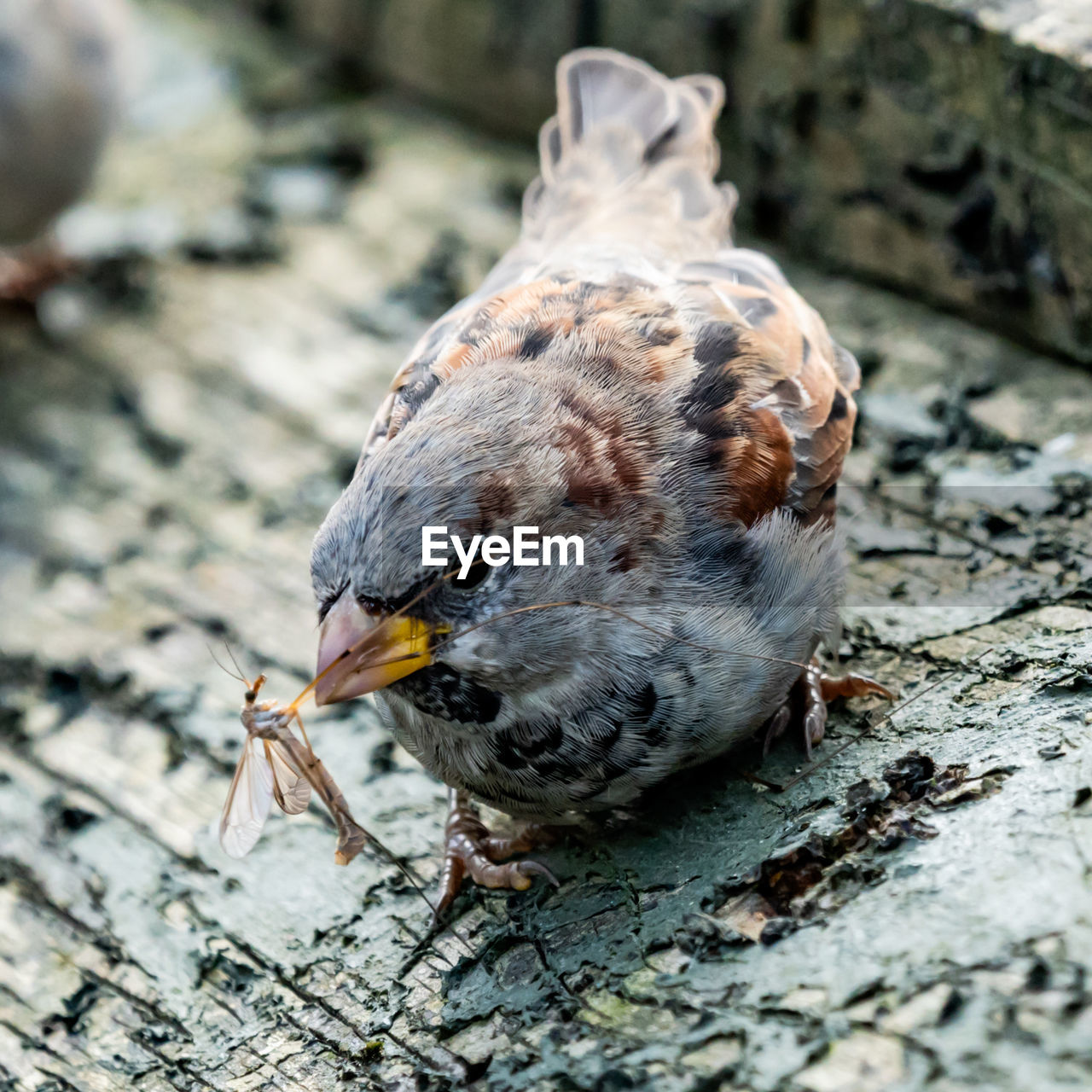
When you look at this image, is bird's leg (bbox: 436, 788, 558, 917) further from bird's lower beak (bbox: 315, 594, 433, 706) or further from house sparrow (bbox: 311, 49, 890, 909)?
bird's lower beak (bbox: 315, 594, 433, 706)

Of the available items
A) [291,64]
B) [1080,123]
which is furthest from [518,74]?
[1080,123]

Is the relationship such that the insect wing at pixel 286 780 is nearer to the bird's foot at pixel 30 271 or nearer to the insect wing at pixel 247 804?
the insect wing at pixel 247 804

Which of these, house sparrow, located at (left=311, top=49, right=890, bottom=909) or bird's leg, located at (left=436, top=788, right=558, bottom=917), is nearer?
house sparrow, located at (left=311, top=49, right=890, bottom=909)

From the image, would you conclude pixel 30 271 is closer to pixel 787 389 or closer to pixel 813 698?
pixel 787 389

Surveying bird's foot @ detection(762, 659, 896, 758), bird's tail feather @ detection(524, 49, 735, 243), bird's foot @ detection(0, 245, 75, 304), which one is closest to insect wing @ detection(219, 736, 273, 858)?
bird's foot @ detection(762, 659, 896, 758)

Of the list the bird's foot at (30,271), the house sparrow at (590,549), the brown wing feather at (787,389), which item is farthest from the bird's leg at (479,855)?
the bird's foot at (30,271)

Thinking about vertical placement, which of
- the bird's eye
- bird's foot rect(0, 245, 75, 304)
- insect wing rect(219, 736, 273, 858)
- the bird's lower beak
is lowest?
bird's foot rect(0, 245, 75, 304)

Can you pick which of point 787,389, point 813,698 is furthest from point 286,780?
point 787,389
